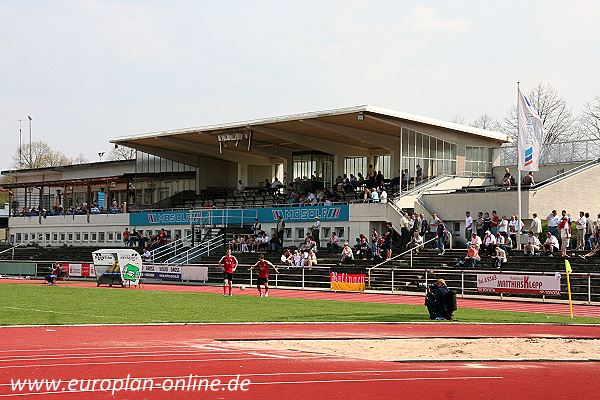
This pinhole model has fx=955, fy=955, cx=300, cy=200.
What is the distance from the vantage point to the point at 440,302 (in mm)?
25578

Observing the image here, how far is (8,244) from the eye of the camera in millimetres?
82125

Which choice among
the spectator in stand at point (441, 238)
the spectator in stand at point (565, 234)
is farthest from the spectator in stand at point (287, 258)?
the spectator in stand at point (565, 234)

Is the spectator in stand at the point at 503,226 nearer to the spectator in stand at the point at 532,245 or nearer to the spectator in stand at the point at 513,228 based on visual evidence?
the spectator in stand at the point at 513,228

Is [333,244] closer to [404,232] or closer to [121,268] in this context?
[404,232]

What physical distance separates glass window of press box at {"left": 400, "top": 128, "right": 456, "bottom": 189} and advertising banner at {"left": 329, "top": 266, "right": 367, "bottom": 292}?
518 inches

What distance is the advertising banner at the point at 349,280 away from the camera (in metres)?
41.4

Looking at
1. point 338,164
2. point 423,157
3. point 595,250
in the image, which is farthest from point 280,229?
point 595,250

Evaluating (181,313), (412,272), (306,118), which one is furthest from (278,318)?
(306,118)

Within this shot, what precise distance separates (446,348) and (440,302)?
802 centimetres

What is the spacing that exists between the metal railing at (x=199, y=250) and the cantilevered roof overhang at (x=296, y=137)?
7.97 meters

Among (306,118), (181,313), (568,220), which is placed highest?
(306,118)

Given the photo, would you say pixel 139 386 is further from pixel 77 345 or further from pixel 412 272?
pixel 412 272

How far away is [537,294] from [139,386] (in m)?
25.0

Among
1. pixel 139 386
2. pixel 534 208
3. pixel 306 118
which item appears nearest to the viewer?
pixel 139 386
